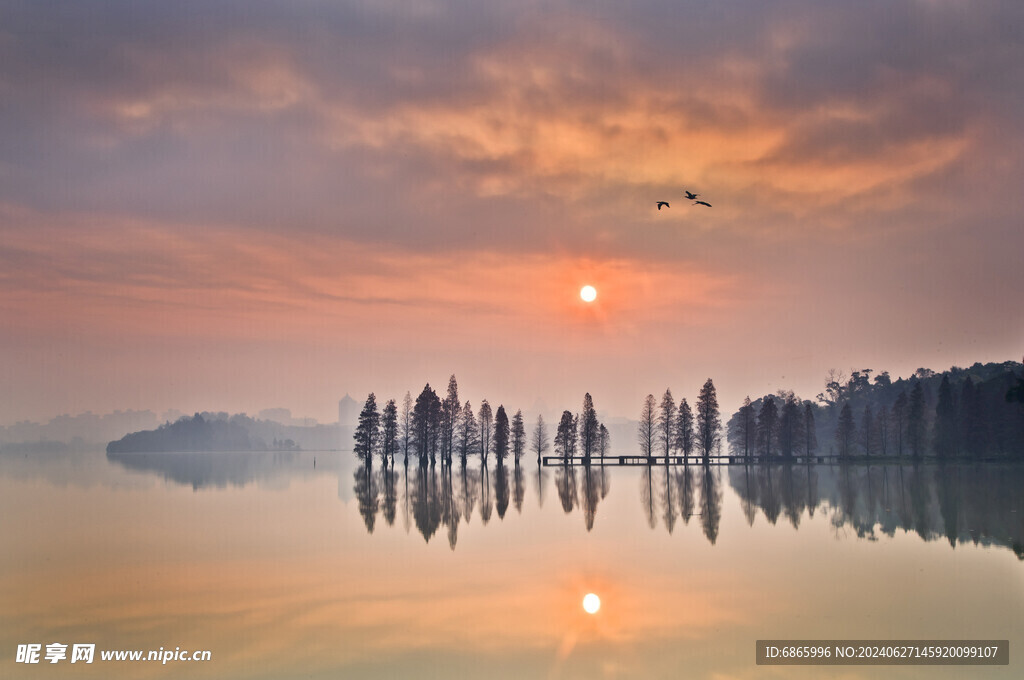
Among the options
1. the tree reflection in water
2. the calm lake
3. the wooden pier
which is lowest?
the wooden pier

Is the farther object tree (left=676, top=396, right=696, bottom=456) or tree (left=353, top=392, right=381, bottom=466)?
tree (left=676, top=396, right=696, bottom=456)

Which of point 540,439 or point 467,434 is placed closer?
point 467,434

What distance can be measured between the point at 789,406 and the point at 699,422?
15.6m

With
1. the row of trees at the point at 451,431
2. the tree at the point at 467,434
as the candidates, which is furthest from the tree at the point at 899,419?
the tree at the point at 467,434

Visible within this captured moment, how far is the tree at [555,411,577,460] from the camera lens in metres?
140

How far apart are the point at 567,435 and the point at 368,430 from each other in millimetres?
35042

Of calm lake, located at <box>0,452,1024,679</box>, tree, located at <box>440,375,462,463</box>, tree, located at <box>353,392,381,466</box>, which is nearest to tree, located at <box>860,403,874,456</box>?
tree, located at <box>440,375,462,463</box>

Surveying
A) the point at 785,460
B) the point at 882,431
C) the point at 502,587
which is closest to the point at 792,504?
the point at 502,587

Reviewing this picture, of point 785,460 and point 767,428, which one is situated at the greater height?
point 767,428

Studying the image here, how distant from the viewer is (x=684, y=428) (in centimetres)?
14238

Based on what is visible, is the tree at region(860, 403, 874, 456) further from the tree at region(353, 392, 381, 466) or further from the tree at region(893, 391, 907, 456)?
the tree at region(353, 392, 381, 466)

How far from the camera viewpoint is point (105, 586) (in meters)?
26.6

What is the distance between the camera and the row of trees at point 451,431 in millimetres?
131250

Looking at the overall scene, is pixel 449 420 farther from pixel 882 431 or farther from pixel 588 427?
pixel 882 431
